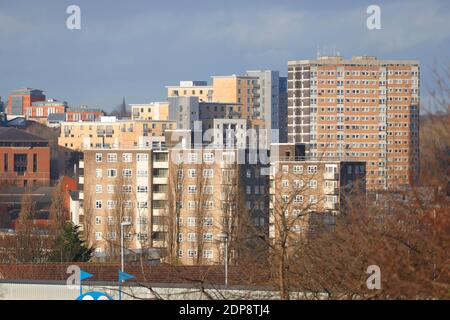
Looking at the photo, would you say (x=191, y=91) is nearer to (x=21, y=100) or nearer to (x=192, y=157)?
(x=21, y=100)

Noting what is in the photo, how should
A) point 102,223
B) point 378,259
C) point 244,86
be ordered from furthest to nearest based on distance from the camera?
point 244,86 < point 102,223 < point 378,259

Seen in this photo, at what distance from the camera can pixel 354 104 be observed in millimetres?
66562

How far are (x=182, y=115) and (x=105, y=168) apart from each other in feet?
128

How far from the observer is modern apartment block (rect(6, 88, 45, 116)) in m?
117

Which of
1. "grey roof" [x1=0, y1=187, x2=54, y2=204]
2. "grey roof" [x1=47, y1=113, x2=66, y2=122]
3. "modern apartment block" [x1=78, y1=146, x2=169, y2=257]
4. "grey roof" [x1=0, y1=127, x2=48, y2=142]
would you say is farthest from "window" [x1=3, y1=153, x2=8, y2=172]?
"grey roof" [x1=47, y1=113, x2=66, y2=122]

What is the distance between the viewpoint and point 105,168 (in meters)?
→ 37.6

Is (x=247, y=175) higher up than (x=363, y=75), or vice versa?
(x=363, y=75)

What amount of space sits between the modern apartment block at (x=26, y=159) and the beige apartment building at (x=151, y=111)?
19532mm

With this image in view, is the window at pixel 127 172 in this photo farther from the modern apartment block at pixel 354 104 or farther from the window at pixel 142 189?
the modern apartment block at pixel 354 104

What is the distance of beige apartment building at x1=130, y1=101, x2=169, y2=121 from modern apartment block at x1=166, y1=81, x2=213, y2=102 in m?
3.47

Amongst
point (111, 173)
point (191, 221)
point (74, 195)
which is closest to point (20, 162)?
point (74, 195)

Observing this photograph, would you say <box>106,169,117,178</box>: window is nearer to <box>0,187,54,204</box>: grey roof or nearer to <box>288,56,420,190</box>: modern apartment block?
<box>0,187,54,204</box>: grey roof
